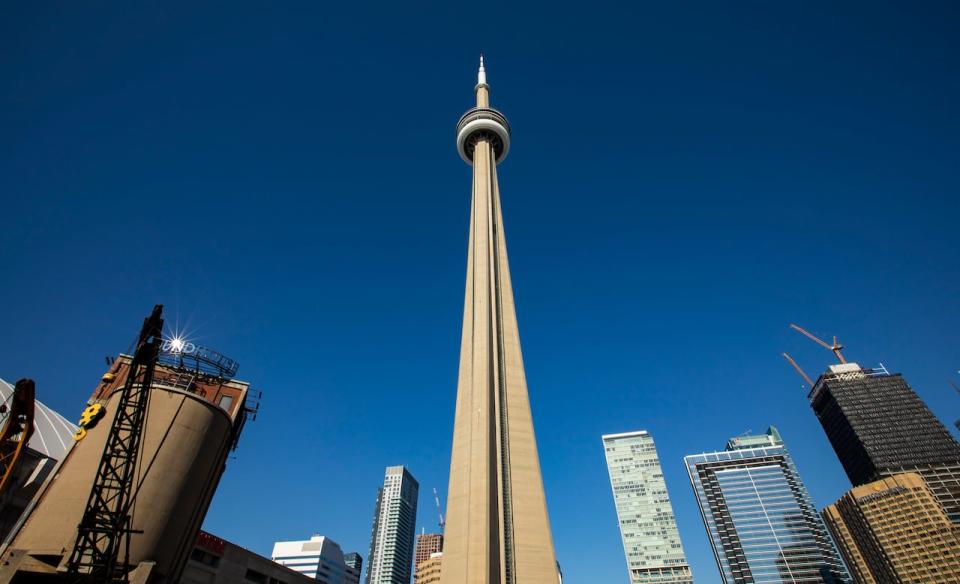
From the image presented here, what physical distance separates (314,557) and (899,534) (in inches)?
6811

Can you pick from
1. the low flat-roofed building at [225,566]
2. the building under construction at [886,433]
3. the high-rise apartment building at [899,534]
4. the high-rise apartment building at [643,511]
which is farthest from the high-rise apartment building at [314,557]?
the building under construction at [886,433]

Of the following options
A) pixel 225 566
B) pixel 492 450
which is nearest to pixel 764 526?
pixel 492 450

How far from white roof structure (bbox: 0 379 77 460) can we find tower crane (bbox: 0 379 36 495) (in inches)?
162

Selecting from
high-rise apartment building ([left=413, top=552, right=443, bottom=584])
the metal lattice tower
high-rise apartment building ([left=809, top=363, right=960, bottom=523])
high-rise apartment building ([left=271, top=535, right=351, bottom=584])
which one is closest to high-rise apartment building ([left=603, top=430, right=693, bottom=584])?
high-rise apartment building ([left=413, top=552, right=443, bottom=584])

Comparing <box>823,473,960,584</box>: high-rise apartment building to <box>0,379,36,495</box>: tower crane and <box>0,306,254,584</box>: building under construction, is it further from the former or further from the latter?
<box>0,379,36,495</box>: tower crane

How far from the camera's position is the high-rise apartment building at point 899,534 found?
13575 cm

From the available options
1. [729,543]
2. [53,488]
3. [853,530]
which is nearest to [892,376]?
[853,530]

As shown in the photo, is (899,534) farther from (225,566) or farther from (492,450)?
(225,566)

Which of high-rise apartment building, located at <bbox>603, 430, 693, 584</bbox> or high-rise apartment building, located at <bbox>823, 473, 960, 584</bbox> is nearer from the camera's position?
high-rise apartment building, located at <bbox>823, 473, 960, 584</bbox>

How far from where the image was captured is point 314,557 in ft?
538

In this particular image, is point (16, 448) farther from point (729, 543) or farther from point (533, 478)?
point (729, 543)

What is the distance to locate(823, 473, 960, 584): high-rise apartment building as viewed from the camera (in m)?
136

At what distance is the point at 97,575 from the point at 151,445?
7.81m

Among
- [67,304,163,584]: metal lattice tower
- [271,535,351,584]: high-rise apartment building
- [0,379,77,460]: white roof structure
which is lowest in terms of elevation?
[67,304,163,584]: metal lattice tower
